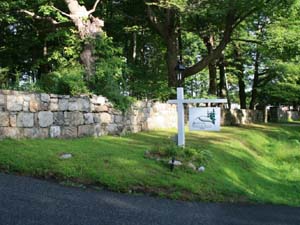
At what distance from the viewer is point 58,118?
37.8 ft

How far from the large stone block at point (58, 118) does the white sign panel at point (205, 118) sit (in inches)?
124

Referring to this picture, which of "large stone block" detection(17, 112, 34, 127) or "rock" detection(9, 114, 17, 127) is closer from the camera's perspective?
"rock" detection(9, 114, 17, 127)

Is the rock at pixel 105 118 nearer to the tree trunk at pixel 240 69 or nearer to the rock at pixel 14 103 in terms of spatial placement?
the rock at pixel 14 103

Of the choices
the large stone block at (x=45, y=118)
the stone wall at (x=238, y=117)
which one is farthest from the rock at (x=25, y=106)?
the stone wall at (x=238, y=117)

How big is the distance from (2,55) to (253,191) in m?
18.1

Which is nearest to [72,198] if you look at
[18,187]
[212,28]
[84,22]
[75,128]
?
[18,187]

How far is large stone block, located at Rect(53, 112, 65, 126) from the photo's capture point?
11.4 m

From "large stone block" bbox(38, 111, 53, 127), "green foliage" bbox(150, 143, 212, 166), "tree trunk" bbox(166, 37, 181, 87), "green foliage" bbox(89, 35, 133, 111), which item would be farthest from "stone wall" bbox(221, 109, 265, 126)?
"large stone block" bbox(38, 111, 53, 127)

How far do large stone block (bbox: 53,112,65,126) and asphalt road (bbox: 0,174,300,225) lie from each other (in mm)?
3721

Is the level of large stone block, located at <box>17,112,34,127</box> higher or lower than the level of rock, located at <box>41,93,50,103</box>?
lower

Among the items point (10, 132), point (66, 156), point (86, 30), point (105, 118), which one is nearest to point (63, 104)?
point (10, 132)

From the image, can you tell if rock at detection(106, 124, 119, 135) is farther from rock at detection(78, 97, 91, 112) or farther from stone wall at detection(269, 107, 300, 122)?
stone wall at detection(269, 107, 300, 122)

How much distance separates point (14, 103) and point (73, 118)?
2.07 m

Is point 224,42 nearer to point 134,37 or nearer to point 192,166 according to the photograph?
point 134,37
